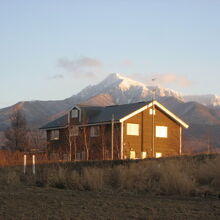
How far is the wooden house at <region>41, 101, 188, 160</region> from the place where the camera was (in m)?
43.8

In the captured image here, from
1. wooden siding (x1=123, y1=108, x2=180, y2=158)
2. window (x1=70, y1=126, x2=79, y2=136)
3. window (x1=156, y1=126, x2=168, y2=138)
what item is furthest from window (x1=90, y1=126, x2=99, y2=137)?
window (x1=156, y1=126, x2=168, y2=138)

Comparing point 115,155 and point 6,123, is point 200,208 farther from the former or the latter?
point 6,123

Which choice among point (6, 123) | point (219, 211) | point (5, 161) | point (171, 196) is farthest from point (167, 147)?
point (6, 123)

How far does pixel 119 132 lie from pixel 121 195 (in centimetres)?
3026

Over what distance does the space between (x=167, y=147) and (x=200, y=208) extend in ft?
120

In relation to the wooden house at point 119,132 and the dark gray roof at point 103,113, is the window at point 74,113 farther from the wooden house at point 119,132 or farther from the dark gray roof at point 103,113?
the dark gray roof at point 103,113

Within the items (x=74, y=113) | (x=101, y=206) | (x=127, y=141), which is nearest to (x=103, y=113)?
(x=74, y=113)

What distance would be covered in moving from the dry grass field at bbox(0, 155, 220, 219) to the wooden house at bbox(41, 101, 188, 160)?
24.0 m

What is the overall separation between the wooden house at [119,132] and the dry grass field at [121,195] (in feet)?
78.7

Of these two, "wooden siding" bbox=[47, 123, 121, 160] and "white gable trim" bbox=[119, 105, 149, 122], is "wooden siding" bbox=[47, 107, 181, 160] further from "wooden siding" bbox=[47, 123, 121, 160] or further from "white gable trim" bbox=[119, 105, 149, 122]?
"white gable trim" bbox=[119, 105, 149, 122]

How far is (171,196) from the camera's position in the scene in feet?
44.4

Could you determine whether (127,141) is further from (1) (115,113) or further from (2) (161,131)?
(2) (161,131)

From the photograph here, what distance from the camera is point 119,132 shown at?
1719 inches

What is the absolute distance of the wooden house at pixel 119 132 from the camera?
144 feet
